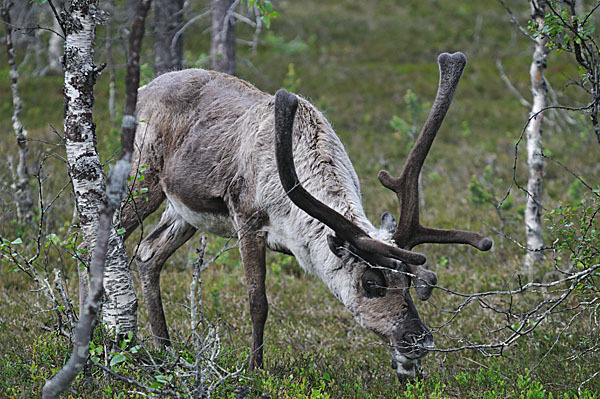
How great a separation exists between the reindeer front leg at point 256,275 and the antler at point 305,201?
94cm

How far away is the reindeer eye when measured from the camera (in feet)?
13.9

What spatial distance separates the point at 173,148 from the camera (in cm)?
551

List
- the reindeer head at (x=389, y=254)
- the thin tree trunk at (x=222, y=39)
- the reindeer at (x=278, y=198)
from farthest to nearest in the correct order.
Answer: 1. the thin tree trunk at (x=222, y=39)
2. the reindeer at (x=278, y=198)
3. the reindeer head at (x=389, y=254)

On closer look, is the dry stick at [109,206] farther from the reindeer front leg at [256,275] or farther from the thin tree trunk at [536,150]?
the thin tree trunk at [536,150]

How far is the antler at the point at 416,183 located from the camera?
14.3ft

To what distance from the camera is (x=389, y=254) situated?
13.0 feet

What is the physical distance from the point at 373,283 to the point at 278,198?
1.09m

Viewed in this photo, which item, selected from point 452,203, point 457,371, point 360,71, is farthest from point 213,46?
point 360,71

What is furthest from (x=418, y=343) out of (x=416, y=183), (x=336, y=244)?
(x=416, y=183)

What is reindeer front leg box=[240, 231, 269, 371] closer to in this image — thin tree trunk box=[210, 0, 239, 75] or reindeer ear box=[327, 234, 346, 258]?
reindeer ear box=[327, 234, 346, 258]

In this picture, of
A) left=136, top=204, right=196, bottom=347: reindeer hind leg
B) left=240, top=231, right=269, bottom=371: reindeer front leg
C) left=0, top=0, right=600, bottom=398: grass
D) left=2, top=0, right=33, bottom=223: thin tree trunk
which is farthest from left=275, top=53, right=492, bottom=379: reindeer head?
left=2, top=0, right=33, bottom=223: thin tree trunk

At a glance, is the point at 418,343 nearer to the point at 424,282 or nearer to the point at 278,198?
the point at 424,282

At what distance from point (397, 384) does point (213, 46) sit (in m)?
6.05

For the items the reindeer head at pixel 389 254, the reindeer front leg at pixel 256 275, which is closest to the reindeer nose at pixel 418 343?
the reindeer head at pixel 389 254
